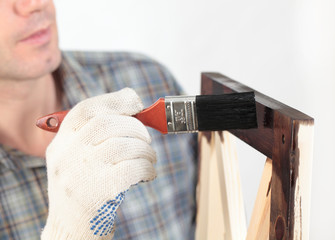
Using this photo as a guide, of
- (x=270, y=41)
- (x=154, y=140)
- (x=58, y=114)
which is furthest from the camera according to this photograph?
(x=270, y=41)

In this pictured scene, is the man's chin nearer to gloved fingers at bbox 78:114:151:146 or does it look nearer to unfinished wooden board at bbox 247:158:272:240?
gloved fingers at bbox 78:114:151:146

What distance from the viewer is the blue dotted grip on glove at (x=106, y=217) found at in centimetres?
68

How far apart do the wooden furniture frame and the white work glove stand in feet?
0.50

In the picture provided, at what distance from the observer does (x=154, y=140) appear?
3.87 feet

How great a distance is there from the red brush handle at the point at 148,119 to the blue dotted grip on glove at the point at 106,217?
0.35 ft

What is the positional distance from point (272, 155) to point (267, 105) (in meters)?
0.06

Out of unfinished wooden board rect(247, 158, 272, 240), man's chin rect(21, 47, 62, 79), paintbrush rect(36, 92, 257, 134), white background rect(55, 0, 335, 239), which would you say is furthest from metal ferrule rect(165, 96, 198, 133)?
white background rect(55, 0, 335, 239)

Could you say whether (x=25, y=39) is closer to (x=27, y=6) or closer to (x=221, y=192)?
(x=27, y=6)

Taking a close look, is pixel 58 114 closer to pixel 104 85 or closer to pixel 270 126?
pixel 270 126

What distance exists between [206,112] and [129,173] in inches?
5.4

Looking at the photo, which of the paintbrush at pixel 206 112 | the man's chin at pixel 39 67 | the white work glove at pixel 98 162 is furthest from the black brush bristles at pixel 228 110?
the man's chin at pixel 39 67

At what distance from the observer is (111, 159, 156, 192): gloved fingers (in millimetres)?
668

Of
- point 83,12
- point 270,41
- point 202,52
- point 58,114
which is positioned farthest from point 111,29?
point 58,114

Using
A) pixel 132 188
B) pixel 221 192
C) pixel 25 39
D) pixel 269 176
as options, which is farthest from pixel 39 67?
pixel 269 176
